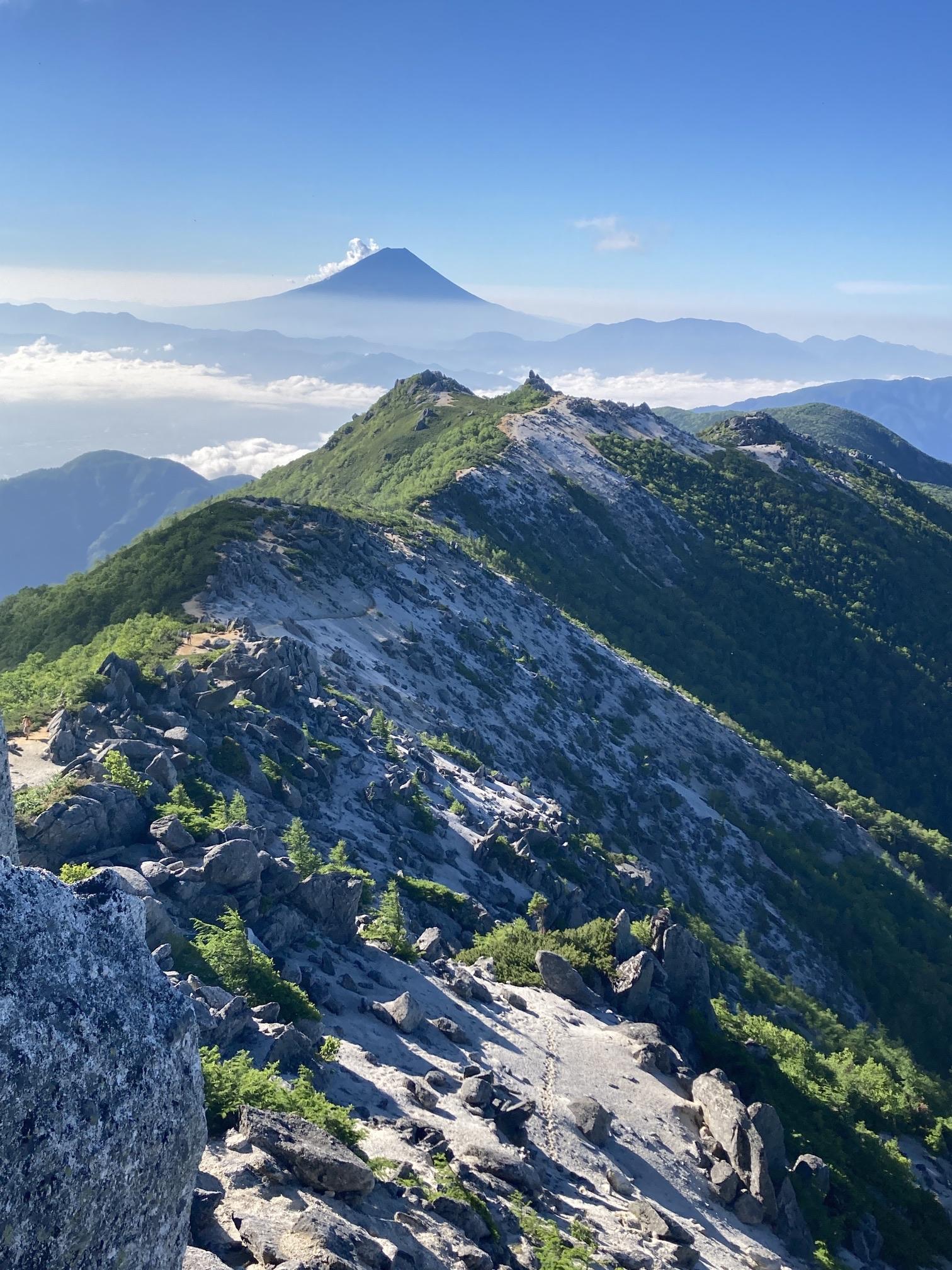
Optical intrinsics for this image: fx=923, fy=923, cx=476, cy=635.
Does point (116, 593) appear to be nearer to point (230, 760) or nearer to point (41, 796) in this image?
point (230, 760)

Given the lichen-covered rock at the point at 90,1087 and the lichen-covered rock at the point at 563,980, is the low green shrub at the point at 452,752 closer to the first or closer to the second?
the lichen-covered rock at the point at 563,980

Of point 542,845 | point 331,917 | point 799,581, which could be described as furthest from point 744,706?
point 331,917

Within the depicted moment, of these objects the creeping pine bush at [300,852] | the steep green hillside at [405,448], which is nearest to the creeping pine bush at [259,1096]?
the creeping pine bush at [300,852]

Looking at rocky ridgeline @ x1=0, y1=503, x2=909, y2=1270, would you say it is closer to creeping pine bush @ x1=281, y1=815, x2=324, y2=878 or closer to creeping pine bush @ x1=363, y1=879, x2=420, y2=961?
creeping pine bush @ x1=363, y1=879, x2=420, y2=961

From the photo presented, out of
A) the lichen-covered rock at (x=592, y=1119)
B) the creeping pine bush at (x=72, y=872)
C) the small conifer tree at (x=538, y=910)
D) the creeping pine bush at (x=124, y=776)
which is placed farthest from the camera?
the small conifer tree at (x=538, y=910)

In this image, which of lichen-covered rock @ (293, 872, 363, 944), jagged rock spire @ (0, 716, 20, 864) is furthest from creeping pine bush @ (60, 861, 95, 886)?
jagged rock spire @ (0, 716, 20, 864)

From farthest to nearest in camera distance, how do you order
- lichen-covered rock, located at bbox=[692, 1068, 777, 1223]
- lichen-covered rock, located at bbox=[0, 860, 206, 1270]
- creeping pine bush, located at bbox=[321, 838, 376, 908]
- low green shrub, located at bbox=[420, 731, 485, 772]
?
low green shrub, located at bbox=[420, 731, 485, 772] → creeping pine bush, located at bbox=[321, 838, 376, 908] → lichen-covered rock, located at bbox=[692, 1068, 777, 1223] → lichen-covered rock, located at bbox=[0, 860, 206, 1270]
